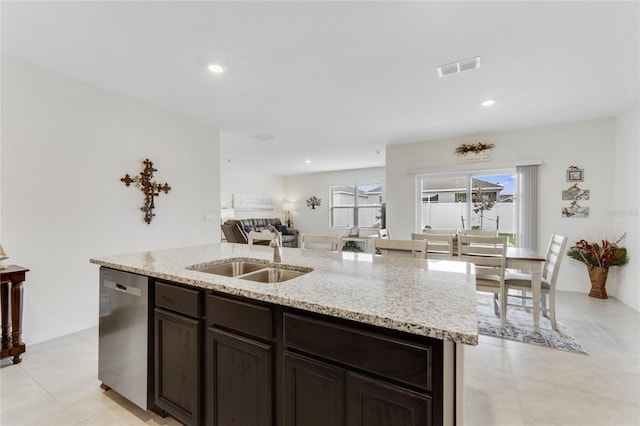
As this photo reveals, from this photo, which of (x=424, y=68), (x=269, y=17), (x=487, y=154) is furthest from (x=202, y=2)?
(x=487, y=154)

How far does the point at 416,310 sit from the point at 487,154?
458cm

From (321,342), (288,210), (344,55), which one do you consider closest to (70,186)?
(344,55)

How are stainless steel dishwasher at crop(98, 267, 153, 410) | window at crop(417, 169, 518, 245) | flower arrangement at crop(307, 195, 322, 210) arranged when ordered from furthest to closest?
flower arrangement at crop(307, 195, 322, 210), window at crop(417, 169, 518, 245), stainless steel dishwasher at crop(98, 267, 153, 410)

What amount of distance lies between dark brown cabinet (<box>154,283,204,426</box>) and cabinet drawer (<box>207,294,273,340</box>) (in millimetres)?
99

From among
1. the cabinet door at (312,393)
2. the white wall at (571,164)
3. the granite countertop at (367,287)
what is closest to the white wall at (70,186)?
the granite countertop at (367,287)

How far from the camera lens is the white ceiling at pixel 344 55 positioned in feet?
6.02

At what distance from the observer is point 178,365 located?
147 centimetres

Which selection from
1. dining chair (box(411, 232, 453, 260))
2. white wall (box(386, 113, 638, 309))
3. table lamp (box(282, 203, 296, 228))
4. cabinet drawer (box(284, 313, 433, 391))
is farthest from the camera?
table lamp (box(282, 203, 296, 228))

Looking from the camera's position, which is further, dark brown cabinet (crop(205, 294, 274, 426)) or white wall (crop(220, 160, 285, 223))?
white wall (crop(220, 160, 285, 223))

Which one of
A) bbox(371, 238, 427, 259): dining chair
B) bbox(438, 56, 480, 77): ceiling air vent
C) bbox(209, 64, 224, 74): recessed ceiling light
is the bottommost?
bbox(371, 238, 427, 259): dining chair

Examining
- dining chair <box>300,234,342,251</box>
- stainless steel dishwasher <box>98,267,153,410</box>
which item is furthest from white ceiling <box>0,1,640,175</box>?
stainless steel dishwasher <box>98,267,153,410</box>

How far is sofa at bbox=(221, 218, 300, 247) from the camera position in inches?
258

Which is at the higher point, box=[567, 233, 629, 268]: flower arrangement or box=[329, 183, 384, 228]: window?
box=[329, 183, 384, 228]: window

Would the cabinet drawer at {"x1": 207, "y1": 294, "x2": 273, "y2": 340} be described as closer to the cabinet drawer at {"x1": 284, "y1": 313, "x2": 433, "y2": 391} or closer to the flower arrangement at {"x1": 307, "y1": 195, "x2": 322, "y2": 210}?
the cabinet drawer at {"x1": 284, "y1": 313, "x2": 433, "y2": 391}
